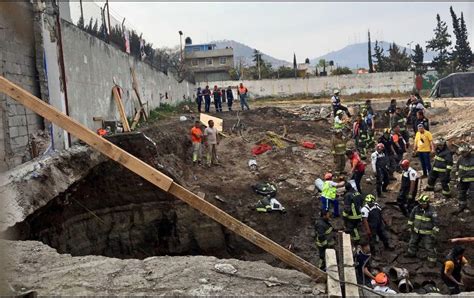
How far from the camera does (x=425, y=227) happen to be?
27.3 feet

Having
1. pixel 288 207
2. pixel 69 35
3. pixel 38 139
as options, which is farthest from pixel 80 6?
pixel 288 207

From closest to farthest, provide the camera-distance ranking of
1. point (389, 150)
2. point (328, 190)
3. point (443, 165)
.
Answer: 1. point (328, 190)
2. point (443, 165)
3. point (389, 150)

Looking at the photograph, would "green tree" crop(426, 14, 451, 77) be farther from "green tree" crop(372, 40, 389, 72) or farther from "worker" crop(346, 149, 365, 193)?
"worker" crop(346, 149, 365, 193)

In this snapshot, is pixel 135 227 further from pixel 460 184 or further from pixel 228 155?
pixel 460 184

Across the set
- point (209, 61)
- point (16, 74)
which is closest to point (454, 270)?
point (16, 74)

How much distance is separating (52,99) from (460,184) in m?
8.94

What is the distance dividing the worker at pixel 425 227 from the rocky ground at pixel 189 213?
0.36m

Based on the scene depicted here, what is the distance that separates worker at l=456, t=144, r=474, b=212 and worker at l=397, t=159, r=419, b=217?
0.93 m

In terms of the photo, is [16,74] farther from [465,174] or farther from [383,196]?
[465,174]

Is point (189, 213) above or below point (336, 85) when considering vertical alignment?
below

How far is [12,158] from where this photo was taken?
22.2ft

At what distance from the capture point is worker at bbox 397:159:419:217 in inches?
394

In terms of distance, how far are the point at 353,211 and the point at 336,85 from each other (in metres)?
25.6

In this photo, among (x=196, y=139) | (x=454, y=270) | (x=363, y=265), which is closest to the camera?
(x=454, y=270)
